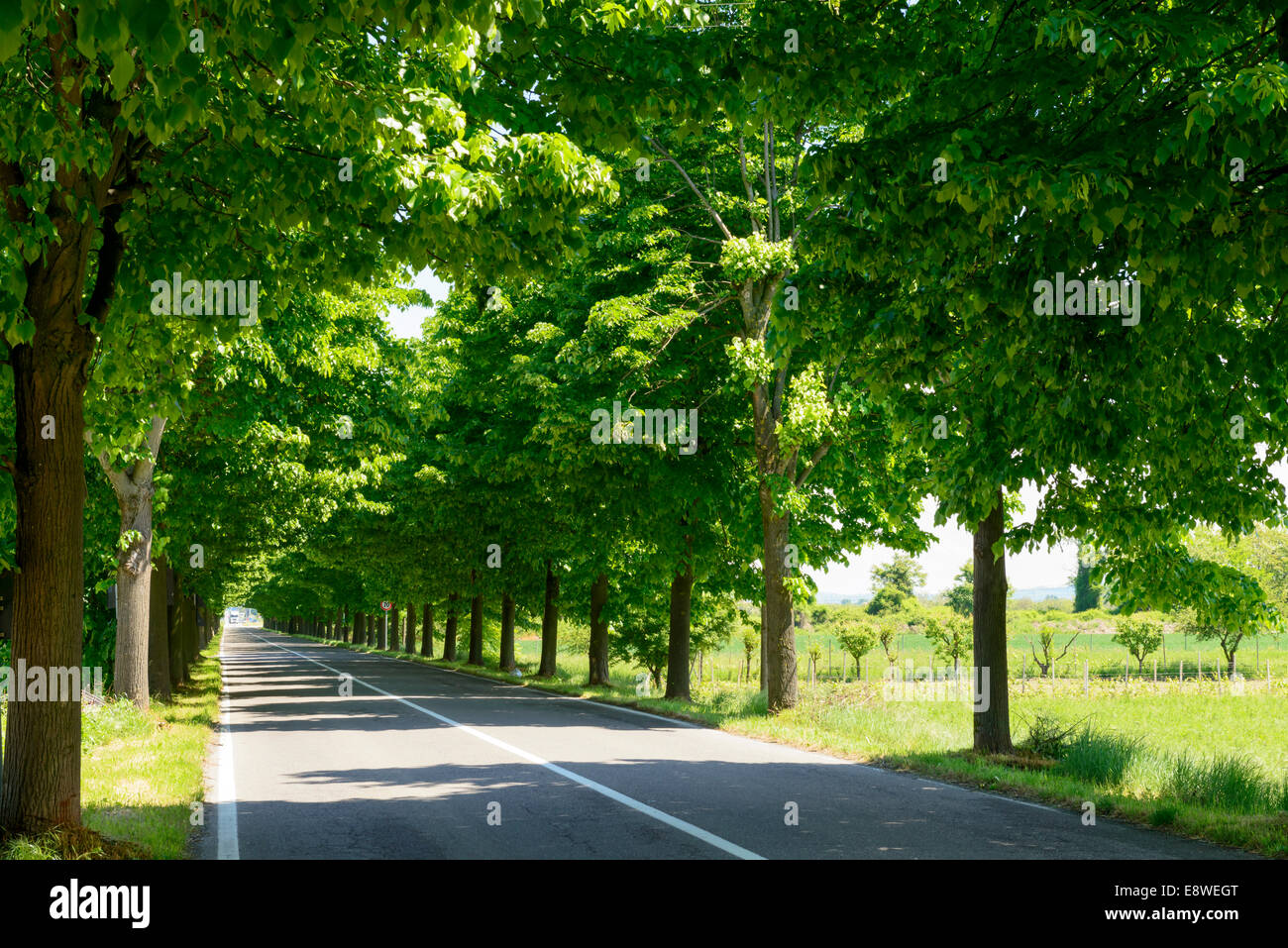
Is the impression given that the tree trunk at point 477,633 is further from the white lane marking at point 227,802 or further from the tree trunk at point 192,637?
the white lane marking at point 227,802

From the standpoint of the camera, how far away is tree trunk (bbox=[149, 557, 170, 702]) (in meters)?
20.1

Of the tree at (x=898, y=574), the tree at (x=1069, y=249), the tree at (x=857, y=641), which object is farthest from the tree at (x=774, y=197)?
the tree at (x=898, y=574)

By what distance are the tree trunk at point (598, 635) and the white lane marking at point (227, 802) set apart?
1216cm

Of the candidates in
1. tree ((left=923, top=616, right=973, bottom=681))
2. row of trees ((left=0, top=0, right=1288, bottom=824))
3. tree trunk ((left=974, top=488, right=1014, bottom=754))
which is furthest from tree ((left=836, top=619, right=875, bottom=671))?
row of trees ((left=0, top=0, right=1288, bottom=824))

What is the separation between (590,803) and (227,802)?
3.50m

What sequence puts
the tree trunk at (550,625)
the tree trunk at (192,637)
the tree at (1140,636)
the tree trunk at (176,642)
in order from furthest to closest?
1. the tree at (1140,636)
2. the tree trunk at (192,637)
3. the tree trunk at (550,625)
4. the tree trunk at (176,642)

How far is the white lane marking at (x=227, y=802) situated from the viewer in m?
7.73

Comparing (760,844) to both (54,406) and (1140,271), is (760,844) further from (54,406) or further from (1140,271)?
(54,406)

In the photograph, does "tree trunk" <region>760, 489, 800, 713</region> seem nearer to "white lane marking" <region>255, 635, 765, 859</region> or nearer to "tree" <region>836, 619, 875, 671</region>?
"white lane marking" <region>255, 635, 765, 859</region>

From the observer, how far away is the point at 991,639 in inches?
516

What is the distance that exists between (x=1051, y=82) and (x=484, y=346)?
65.7 ft

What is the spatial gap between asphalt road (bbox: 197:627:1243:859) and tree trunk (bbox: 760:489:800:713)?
180 cm

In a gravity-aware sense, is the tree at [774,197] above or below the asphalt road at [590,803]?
above

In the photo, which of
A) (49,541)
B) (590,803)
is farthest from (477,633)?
(49,541)
